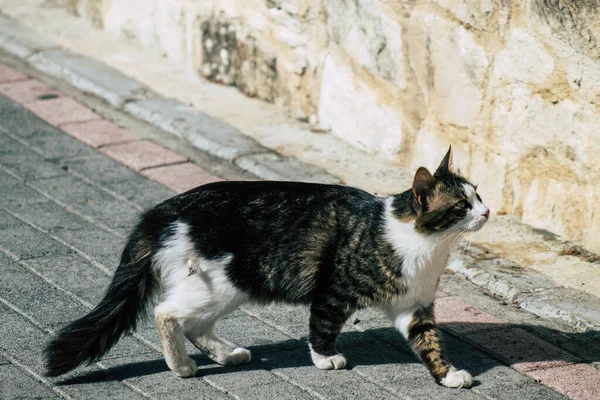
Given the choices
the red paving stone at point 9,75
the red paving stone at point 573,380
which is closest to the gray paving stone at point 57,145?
the red paving stone at point 9,75

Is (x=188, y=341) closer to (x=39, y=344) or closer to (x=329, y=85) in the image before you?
(x=39, y=344)

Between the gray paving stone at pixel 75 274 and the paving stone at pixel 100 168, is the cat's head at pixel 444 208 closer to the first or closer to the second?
the gray paving stone at pixel 75 274

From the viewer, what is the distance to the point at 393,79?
6031mm

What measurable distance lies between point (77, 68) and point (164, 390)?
4.37 meters

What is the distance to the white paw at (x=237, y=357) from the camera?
392cm

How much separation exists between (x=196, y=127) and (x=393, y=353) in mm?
2945

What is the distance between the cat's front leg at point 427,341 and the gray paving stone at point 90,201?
6.21 ft

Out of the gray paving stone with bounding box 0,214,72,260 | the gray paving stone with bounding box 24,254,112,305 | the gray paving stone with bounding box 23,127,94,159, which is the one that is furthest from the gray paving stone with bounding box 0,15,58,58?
the gray paving stone with bounding box 24,254,112,305

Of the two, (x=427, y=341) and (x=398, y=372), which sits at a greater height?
(x=427, y=341)

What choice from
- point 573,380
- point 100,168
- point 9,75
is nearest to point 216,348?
point 573,380

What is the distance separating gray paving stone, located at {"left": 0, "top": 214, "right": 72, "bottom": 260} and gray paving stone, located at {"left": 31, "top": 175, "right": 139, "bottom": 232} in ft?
1.24

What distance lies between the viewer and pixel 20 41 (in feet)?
26.0

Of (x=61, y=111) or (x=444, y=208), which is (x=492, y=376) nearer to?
(x=444, y=208)

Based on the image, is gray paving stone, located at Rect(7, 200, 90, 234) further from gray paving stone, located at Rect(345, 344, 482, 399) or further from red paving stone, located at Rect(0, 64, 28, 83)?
red paving stone, located at Rect(0, 64, 28, 83)
